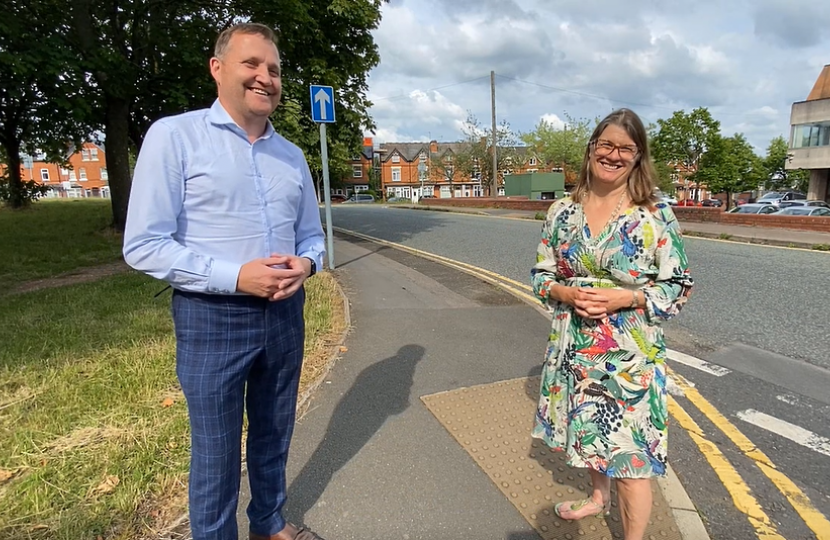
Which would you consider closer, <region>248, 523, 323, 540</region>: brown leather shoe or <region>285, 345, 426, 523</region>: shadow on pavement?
<region>248, 523, 323, 540</region>: brown leather shoe

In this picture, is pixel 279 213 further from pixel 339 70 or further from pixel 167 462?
pixel 339 70

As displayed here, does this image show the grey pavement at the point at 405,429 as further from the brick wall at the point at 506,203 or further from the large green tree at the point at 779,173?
the large green tree at the point at 779,173

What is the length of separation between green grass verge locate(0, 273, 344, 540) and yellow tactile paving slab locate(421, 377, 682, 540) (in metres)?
1.47

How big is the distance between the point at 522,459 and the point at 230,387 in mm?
1750

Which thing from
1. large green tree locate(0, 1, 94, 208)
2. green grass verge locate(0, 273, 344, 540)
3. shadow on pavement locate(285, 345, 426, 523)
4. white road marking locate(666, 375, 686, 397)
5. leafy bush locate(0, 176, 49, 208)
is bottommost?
white road marking locate(666, 375, 686, 397)

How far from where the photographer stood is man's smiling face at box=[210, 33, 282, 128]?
5.29ft

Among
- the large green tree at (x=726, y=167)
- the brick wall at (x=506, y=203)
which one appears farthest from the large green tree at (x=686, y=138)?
the brick wall at (x=506, y=203)

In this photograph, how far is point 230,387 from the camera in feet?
5.57

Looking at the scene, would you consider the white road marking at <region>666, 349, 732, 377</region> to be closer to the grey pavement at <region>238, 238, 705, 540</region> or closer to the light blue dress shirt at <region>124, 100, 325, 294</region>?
the grey pavement at <region>238, 238, 705, 540</region>

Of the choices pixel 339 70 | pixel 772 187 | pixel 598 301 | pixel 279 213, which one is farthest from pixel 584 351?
pixel 772 187

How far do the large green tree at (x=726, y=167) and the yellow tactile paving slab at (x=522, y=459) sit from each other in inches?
1525

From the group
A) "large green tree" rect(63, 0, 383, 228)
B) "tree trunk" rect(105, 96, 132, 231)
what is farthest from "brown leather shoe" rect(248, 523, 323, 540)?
"tree trunk" rect(105, 96, 132, 231)

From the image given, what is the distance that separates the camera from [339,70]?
11.4m

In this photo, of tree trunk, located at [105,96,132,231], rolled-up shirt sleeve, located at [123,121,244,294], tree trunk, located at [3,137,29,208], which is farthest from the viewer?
tree trunk, located at [3,137,29,208]
